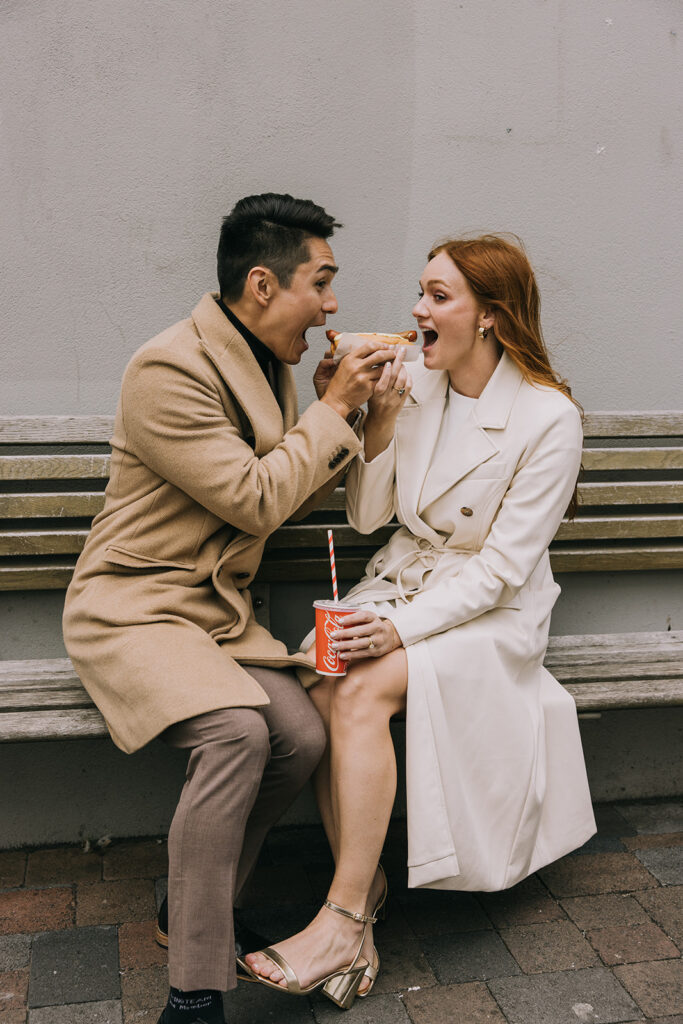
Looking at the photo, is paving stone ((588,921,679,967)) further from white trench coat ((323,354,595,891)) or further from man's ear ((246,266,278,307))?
man's ear ((246,266,278,307))

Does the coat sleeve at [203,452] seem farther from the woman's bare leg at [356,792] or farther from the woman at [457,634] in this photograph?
the woman's bare leg at [356,792]

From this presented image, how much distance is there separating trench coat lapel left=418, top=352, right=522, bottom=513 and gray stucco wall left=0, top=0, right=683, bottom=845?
24.6 inches

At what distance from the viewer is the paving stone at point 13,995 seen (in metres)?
2.54

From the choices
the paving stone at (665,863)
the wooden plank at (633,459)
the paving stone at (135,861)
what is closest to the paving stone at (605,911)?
the paving stone at (665,863)

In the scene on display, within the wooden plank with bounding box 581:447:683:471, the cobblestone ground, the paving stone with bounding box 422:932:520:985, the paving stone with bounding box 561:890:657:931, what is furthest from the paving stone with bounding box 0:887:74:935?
the wooden plank with bounding box 581:447:683:471

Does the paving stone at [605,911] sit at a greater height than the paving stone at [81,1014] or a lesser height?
lesser

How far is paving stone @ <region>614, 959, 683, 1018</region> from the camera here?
2.63 m

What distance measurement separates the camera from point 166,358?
2650mm

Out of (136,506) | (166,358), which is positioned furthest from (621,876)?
(166,358)

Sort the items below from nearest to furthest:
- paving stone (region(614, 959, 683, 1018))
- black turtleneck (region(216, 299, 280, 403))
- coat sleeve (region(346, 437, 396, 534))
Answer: paving stone (region(614, 959, 683, 1018)), black turtleneck (region(216, 299, 280, 403)), coat sleeve (region(346, 437, 396, 534))

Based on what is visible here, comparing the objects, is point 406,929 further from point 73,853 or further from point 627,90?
point 627,90

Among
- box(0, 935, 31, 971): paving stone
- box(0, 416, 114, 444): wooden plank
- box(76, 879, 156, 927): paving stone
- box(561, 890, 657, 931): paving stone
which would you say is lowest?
box(76, 879, 156, 927): paving stone

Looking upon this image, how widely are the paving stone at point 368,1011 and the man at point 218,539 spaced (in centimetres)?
30

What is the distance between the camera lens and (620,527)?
11.8 ft
